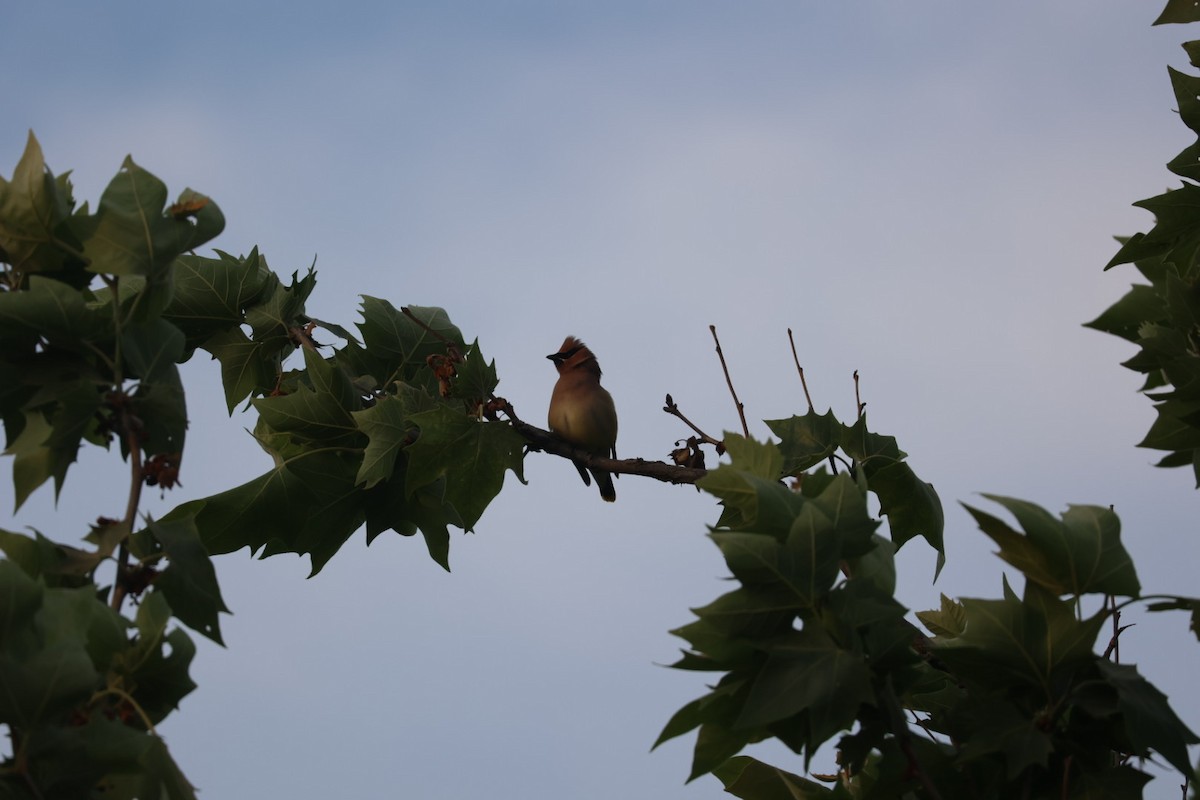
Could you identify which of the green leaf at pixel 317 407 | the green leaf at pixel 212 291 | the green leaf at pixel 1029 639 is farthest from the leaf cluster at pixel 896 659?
the green leaf at pixel 212 291

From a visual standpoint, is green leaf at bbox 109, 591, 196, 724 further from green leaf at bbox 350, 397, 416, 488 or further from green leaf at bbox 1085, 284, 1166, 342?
green leaf at bbox 1085, 284, 1166, 342

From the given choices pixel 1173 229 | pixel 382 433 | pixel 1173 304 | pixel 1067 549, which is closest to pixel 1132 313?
pixel 1173 229

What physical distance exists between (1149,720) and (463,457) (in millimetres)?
3351

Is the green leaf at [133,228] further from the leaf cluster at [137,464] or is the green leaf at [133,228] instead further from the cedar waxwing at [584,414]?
the cedar waxwing at [584,414]

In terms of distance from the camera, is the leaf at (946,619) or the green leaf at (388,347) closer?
the leaf at (946,619)

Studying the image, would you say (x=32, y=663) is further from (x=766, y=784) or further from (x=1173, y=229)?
(x=1173, y=229)

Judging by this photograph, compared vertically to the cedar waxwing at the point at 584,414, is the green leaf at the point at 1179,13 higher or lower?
higher

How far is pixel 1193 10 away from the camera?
561 cm

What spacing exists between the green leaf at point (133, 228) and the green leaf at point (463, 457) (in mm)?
1877

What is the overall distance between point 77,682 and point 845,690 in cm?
205

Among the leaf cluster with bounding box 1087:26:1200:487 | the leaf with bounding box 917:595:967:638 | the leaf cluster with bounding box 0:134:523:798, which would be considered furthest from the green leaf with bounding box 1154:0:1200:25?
the leaf cluster with bounding box 0:134:523:798

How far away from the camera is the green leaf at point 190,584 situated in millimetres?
3859

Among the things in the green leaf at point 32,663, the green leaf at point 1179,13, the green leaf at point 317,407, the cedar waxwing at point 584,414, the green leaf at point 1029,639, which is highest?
the green leaf at point 1179,13

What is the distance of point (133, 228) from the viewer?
Result: 3918mm
